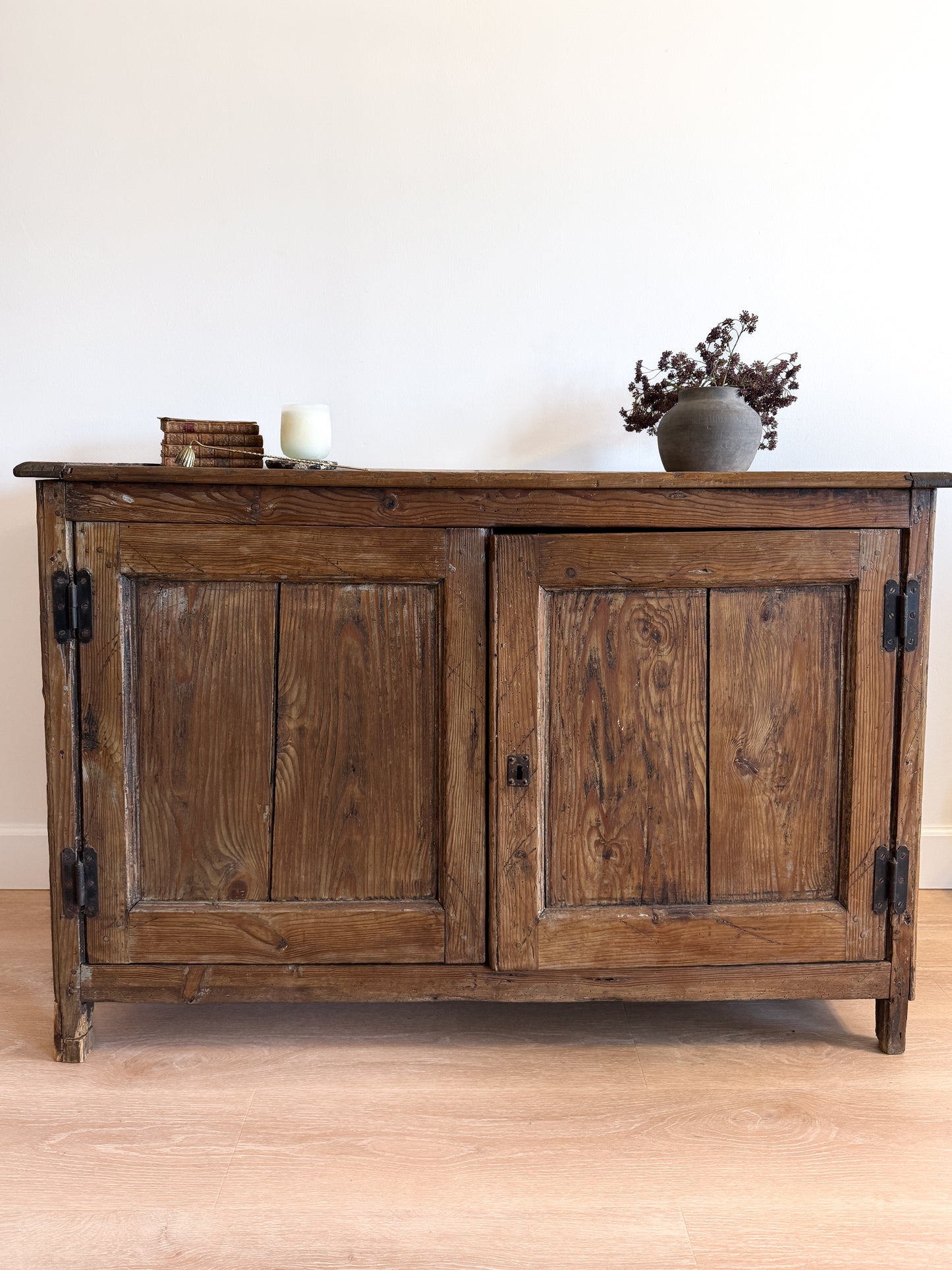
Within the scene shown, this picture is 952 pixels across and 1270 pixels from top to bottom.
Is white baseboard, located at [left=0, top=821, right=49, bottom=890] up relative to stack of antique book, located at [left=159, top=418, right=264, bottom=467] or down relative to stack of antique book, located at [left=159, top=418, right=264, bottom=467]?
down

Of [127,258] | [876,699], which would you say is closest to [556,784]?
[876,699]

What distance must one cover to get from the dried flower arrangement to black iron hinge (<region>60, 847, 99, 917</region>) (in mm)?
1201

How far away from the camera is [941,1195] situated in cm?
103

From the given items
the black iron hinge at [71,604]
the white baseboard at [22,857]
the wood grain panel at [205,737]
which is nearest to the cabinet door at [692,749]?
the wood grain panel at [205,737]

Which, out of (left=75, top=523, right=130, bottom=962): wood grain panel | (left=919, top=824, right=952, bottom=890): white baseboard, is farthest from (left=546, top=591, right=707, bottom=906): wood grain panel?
(left=919, top=824, right=952, bottom=890): white baseboard

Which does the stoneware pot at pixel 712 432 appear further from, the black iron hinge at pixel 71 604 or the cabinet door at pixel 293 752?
the black iron hinge at pixel 71 604

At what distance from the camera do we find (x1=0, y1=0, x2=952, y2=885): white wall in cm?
177

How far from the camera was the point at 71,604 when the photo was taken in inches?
48.9

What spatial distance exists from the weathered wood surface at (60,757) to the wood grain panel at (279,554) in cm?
11

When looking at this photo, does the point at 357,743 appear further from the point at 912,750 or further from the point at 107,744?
the point at 912,750

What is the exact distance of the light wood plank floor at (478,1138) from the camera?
0.96 m

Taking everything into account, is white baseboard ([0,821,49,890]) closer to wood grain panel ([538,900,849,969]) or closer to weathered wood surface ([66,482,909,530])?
weathered wood surface ([66,482,909,530])

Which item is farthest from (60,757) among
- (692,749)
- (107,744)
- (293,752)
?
(692,749)

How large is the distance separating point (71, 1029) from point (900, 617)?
1.39m
